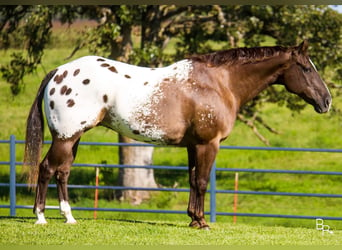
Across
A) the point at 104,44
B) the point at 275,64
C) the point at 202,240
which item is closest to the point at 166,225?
the point at 202,240

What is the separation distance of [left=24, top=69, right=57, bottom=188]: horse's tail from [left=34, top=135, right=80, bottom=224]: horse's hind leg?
0.47 ft

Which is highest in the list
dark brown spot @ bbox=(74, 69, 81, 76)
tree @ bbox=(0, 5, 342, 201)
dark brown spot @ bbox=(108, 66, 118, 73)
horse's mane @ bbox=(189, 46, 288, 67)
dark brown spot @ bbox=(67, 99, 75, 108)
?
tree @ bbox=(0, 5, 342, 201)

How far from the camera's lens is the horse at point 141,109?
7125 millimetres

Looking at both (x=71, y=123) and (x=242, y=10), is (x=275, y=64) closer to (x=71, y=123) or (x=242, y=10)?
(x=71, y=123)

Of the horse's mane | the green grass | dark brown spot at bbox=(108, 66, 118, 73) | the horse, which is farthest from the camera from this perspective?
the horse's mane

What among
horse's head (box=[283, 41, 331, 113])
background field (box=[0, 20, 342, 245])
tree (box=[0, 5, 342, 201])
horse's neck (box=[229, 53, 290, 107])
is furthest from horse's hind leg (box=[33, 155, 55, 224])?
tree (box=[0, 5, 342, 201])

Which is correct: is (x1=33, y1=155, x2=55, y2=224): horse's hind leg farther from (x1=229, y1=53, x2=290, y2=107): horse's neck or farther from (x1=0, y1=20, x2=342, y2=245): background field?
(x1=0, y1=20, x2=342, y2=245): background field

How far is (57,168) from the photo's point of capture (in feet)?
23.7

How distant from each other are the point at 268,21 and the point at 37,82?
19.7 feet

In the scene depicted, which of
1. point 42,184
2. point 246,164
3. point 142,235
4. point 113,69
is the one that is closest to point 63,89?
point 113,69

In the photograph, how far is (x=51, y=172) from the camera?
7.18 meters

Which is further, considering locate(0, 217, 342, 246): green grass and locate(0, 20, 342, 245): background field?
locate(0, 20, 342, 245): background field

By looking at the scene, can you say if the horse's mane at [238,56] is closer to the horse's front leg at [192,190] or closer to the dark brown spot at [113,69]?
the dark brown spot at [113,69]

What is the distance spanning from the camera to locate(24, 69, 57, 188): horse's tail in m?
7.34
